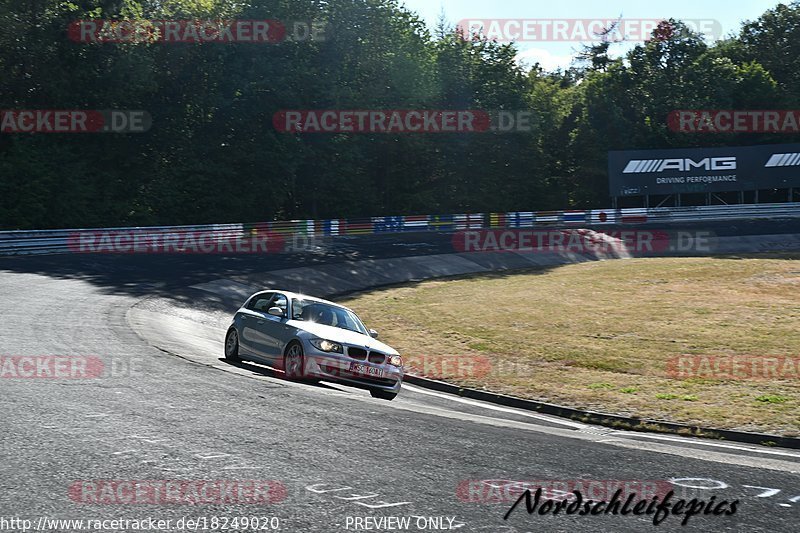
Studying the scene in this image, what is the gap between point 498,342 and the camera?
2214 centimetres

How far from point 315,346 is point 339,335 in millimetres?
585

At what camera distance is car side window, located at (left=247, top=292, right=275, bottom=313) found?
16328 millimetres

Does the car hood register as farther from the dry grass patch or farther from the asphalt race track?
the dry grass patch

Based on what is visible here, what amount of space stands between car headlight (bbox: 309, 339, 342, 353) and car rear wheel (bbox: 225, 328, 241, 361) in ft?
8.83

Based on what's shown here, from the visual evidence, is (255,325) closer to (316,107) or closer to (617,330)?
(617,330)

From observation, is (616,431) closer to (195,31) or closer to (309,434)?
(309,434)

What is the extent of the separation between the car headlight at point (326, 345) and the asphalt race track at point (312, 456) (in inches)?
26.1

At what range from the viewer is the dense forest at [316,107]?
44281 mm

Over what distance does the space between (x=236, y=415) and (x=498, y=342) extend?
12.5m

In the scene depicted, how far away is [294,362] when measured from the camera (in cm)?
1448

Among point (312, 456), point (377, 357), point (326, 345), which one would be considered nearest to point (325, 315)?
point (326, 345)

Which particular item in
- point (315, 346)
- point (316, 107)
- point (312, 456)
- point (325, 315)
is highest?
point (316, 107)

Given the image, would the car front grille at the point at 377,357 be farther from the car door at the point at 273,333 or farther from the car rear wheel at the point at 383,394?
the car door at the point at 273,333

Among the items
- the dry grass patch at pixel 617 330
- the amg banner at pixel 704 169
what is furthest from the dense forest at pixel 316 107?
the dry grass patch at pixel 617 330
